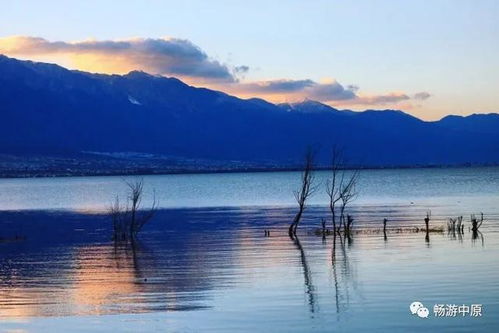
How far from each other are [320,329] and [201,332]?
3959 mm

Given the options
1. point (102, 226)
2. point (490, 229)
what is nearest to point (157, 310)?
point (490, 229)

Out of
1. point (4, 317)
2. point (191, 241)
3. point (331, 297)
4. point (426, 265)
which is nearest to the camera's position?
point (4, 317)

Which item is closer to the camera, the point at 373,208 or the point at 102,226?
the point at 102,226

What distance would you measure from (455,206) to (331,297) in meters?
72.0

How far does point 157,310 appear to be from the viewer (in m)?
33.9

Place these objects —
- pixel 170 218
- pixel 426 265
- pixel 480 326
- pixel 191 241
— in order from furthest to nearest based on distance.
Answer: pixel 170 218 → pixel 191 241 → pixel 426 265 → pixel 480 326

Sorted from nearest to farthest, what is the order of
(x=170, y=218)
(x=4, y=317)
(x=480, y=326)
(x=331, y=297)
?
1. (x=480, y=326)
2. (x=4, y=317)
3. (x=331, y=297)
4. (x=170, y=218)

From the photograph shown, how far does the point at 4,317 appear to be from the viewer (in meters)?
33.6

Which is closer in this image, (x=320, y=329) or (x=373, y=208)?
(x=320, y=329)

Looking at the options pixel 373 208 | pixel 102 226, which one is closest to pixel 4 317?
pixel 102 226

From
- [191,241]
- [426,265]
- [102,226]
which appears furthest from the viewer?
[102,226]

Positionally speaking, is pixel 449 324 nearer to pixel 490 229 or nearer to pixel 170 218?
pixel 490 229

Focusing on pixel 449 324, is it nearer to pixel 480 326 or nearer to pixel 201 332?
pixel 480 326

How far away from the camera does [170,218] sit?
329 feet
